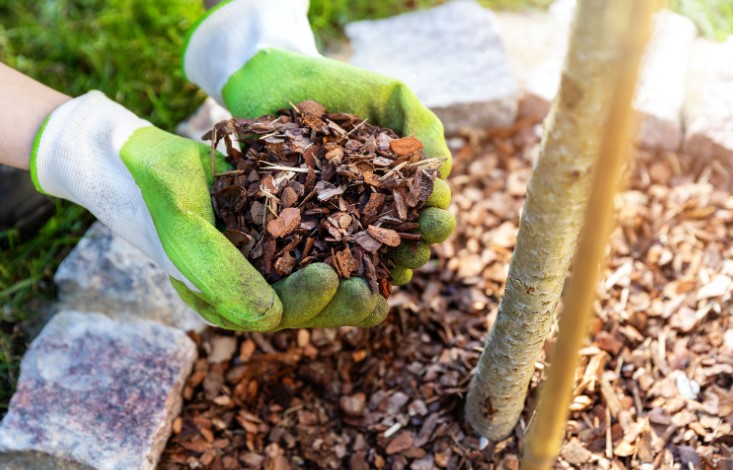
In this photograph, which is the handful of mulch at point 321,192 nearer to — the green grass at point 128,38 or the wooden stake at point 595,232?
the wooden stake at point 595,232

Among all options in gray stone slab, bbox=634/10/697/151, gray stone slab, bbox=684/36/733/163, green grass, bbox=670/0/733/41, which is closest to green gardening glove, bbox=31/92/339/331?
gray stone slab, bbox=634/10/697/151

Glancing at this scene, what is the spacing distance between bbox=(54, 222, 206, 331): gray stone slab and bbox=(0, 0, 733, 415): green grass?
350 mm

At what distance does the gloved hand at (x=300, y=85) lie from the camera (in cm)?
164

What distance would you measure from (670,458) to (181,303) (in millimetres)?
1493

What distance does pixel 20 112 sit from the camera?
1.87 m

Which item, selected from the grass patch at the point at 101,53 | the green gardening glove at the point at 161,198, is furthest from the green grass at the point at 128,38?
the green gardening glove at the point at 161,198

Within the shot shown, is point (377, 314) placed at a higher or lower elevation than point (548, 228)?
lower

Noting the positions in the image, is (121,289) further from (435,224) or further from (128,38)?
(128,38)

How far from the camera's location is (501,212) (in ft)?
8.27

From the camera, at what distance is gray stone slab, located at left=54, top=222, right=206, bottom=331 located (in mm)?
2145

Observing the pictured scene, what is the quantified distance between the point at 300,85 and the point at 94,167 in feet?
2.00

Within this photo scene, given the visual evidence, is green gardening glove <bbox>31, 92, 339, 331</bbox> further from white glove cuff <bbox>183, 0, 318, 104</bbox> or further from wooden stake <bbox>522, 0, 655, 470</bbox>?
wooden stake <bbox>522, 0, 655, 470</bbox>

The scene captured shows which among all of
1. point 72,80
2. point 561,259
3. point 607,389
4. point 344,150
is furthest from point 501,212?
point 72,80

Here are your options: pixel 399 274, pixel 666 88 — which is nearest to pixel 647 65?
pixel 666 88
